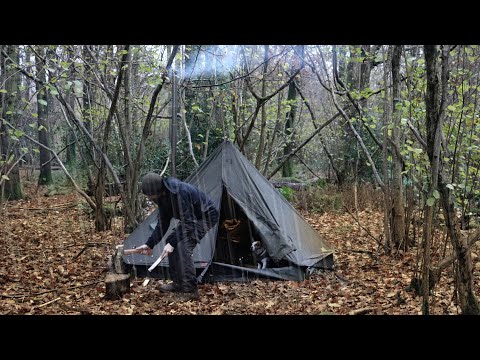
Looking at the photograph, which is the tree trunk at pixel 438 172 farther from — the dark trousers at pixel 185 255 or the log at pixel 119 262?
the log at pixel 119 262

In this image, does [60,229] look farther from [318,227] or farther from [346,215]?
[346,215]

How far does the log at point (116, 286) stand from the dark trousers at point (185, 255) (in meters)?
0.43

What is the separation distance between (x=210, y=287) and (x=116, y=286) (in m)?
0.89

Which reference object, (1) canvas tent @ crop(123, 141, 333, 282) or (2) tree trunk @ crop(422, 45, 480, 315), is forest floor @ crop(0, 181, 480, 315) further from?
(2) tree trunk @ crop(422, 45, 480, 315)

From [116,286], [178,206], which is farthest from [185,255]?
[116,286]

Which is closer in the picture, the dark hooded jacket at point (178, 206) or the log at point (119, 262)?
the dark hooded jacket at point (178, 206)

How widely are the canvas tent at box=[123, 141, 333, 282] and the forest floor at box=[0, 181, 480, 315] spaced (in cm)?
15

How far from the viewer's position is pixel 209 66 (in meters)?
8.88

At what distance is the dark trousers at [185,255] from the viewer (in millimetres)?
3949

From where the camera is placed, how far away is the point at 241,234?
4.89m

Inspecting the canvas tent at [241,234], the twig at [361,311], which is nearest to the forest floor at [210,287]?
the twig at [361,311]

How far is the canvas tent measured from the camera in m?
4.40

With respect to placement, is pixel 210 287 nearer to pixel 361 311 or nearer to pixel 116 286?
pixel 116 286
